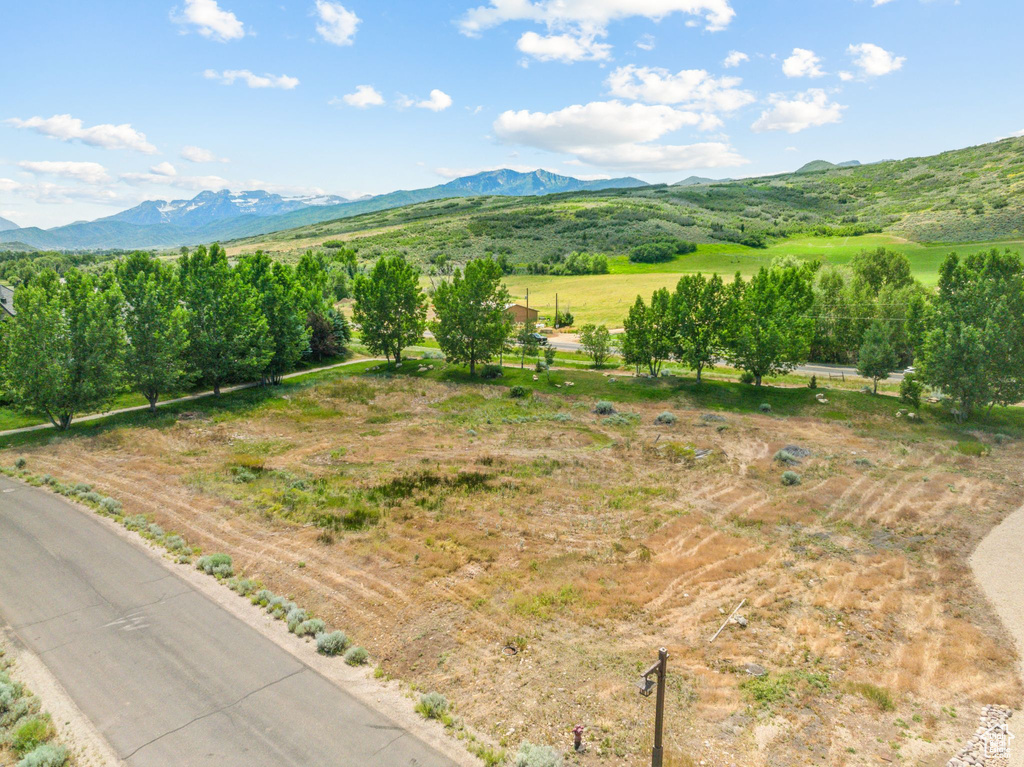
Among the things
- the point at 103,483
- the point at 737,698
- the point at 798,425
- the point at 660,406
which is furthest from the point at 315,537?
the point at 798,425

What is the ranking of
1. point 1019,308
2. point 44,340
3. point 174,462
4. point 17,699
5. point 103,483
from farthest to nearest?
point 1019,308 < point 44,340 < point 174,462 < point 103,483 < point 17,699

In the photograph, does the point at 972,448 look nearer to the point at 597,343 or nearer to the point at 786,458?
the point at 786,458

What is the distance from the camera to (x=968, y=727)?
1716 centimetres

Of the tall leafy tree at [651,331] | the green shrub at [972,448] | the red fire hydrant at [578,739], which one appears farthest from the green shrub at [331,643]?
the tall leafy tree at [651,331]

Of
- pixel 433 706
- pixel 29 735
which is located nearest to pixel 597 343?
pixel 433 706

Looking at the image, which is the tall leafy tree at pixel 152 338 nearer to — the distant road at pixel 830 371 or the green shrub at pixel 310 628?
the green shrub at pixel 310 628

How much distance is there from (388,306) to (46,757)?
2611 inches

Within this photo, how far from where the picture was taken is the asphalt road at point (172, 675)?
1557cm

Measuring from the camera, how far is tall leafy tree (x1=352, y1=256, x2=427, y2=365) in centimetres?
7688

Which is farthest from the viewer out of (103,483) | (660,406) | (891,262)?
(891,262)

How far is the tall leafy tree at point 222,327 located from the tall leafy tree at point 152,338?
10.5 ft

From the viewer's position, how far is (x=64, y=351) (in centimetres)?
4619

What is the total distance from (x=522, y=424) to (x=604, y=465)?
525 inches

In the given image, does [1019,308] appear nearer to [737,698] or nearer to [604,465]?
[604,465]
